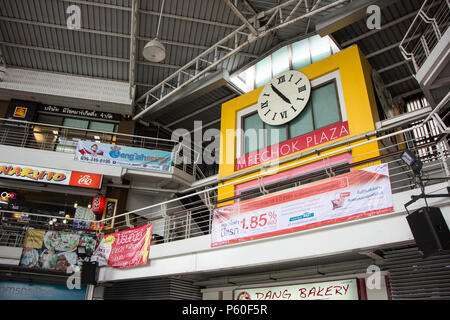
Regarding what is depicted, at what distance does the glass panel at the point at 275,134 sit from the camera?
1157cm

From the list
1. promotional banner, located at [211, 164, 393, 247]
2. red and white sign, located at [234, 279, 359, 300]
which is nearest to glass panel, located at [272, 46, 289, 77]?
promotional banner, located at [211, 164, 393, 247]

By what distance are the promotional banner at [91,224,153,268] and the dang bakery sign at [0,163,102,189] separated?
4.31 meters

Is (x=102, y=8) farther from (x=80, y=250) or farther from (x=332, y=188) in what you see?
(x=332, y=188)

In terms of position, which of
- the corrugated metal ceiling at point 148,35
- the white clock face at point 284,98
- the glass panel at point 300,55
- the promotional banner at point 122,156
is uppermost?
the corrugated metal ceiling at point 148,35

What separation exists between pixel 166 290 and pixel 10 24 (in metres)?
13.0

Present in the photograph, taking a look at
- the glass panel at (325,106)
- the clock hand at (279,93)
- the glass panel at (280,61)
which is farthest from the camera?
the glass panel at (280,61)

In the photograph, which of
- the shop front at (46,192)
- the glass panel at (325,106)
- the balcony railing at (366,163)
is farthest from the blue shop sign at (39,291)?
the glass panel at (325,106)

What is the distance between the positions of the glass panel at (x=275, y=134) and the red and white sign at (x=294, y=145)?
7.9 inches

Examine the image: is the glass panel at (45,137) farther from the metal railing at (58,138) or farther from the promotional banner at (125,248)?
the promotional banner at (125,248)

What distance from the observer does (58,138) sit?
15984mm

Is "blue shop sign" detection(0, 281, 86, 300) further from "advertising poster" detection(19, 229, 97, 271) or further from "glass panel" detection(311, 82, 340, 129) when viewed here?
"glass panel" detection(311, 82, 340, 129)
